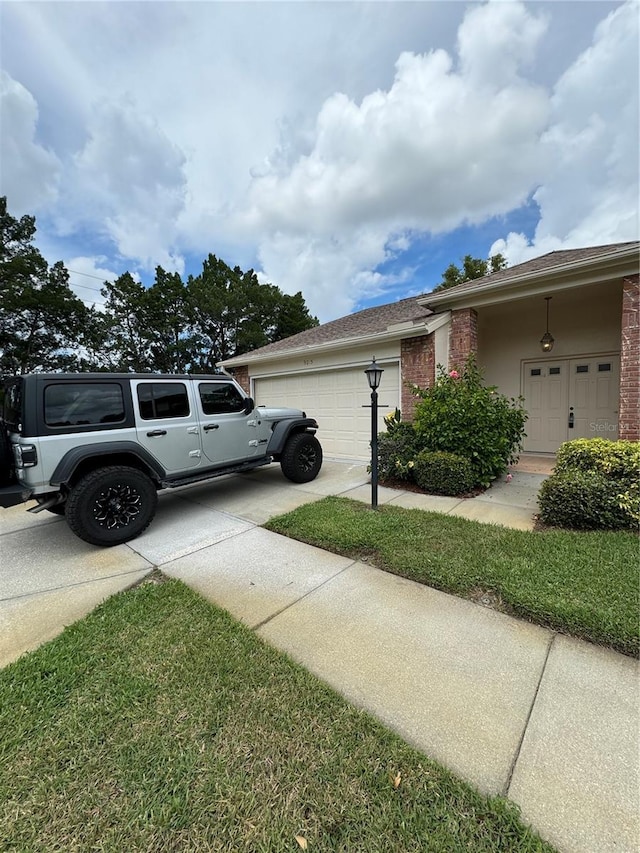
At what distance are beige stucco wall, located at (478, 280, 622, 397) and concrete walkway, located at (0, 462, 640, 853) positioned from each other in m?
5.14

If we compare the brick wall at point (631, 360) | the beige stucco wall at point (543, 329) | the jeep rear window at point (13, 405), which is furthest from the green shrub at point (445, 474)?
the jeep rear window at point (13, 405)

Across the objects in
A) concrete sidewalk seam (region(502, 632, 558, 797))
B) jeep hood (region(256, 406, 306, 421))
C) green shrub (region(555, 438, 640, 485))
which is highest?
jeep hood (region(256, 406, 306, 421))

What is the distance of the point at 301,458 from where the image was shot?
618cm

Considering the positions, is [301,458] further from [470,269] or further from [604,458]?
[470,269]

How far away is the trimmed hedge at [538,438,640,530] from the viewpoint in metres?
3.74

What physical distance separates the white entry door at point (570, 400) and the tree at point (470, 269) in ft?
37.5

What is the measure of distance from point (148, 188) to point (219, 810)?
13.3 meters

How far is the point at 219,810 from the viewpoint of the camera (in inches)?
53.0

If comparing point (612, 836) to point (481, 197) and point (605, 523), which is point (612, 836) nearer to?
point (605, 523)

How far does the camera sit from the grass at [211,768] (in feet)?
4.14

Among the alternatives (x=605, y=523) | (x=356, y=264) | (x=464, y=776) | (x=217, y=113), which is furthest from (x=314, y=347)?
(x=356, y=264)

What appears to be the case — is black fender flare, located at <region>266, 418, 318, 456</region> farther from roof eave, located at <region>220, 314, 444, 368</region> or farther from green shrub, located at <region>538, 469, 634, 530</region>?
green shrub, located at <region>538, 469, 634, 530</region>

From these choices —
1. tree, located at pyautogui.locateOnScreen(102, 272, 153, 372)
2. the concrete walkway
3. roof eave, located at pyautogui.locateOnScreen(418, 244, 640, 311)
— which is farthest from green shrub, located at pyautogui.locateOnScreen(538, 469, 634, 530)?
tree, located at pyautogui.locateOnScreen(102, 272, 153, 372)

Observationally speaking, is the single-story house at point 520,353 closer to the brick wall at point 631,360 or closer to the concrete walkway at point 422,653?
A: the brick wall at point 631,360
